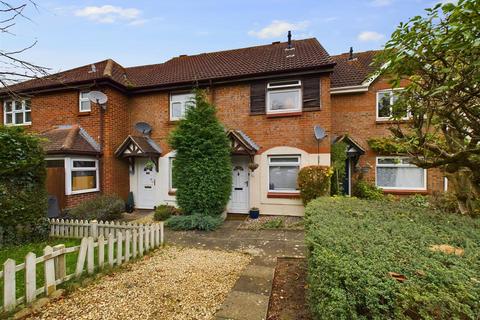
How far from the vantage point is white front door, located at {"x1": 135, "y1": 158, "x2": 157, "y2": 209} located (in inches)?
432

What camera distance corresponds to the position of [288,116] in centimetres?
958

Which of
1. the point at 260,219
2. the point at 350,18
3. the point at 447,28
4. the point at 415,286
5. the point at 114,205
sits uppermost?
the point at 350,18

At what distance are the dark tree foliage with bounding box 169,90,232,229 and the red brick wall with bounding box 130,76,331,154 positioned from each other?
174cm

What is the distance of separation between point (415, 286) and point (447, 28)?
2828mm

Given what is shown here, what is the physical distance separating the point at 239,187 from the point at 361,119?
628 centimetres

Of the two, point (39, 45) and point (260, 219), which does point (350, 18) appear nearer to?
point (260, 219)

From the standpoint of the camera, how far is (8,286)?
310cm

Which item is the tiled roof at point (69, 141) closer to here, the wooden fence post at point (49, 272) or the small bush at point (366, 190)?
the wooden fence post at point (49, 272)

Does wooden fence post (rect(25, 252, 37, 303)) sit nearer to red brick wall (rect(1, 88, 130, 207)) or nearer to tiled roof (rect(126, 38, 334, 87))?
red brick wall (rect(1, 88, 130, 207))

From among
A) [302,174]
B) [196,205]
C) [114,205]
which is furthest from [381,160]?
[114,205]

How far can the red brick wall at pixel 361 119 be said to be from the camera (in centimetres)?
1041

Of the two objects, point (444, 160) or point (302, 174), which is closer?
point (444, 160)

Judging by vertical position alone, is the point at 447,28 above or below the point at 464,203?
above

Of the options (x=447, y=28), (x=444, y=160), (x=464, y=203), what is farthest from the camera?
(x=464, y=203)
